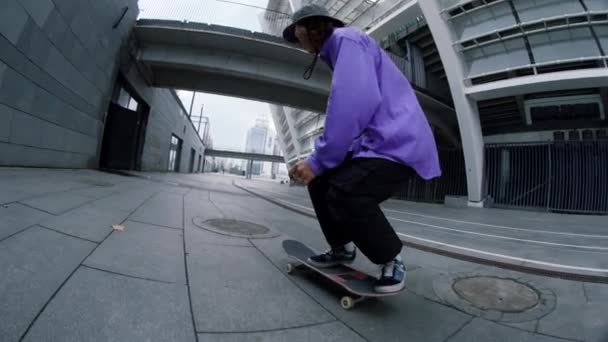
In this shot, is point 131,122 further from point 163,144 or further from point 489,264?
point 489,264

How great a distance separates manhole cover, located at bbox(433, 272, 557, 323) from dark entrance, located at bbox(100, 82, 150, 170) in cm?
1304

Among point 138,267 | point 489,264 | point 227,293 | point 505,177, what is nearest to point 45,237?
point 138,267

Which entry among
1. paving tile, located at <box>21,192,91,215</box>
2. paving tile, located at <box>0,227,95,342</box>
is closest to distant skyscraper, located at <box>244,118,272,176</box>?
paving tile, located at <box>21,192,91,215</box>

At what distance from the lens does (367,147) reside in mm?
1619

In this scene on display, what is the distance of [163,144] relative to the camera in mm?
19156

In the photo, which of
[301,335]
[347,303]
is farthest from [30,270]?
[347,303]

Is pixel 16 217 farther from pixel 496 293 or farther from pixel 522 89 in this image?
pixel 522 89

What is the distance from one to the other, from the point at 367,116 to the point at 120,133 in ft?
43.6

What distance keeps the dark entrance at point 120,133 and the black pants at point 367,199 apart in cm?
1246

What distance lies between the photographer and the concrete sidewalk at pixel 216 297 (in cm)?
113

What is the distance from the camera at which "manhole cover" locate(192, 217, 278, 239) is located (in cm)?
318

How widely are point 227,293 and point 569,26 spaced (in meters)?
18.8

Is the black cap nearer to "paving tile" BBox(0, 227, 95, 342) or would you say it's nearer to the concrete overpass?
"paving tile" BBox(0, 227, 95, 342)

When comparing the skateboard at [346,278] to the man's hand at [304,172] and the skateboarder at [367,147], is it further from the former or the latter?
the man's hand at [304,172]
